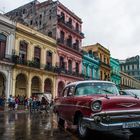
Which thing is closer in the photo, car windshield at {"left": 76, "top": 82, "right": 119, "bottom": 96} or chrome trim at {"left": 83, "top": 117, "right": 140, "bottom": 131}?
chrome trim at {"left": 83, "top": 117, "right": 140, "bottom": 131}

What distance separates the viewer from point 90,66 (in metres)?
46.0

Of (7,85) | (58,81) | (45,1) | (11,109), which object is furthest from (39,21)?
(11,109)

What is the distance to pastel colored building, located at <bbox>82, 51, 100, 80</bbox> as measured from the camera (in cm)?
4438

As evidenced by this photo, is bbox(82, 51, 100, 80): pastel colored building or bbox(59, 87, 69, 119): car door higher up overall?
bbox(82, 51, 100, 80): pastel colored building

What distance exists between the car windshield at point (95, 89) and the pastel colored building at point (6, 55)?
19.7 m

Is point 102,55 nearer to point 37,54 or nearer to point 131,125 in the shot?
point 37,54

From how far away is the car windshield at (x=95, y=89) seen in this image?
28.7ft

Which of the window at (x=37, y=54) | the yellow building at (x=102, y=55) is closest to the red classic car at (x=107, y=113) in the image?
the window at (x=37, y=54)

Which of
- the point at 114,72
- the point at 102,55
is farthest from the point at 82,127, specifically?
the point at 114,72

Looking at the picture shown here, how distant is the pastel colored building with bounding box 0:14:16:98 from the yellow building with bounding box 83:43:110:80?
23.0 metres

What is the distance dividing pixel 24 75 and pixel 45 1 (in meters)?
14.3

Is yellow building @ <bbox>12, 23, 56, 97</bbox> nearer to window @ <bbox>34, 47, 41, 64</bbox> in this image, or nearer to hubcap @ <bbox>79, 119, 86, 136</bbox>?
window @ <bbox>34, 47, 41, 64</bbox>

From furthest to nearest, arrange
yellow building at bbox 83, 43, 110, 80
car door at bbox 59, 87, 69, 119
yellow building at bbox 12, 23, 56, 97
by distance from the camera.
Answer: yellow building at bbox 83, 43, 110, 80
yellow building at bbox 12, 23, 56, 97
car door at bbox 59, 87, 69, 119

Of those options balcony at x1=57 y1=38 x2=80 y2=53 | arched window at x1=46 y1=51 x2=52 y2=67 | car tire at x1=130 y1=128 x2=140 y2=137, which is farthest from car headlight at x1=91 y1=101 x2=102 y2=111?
balcony at x1=57 y1=38 x2=80 y2=53
